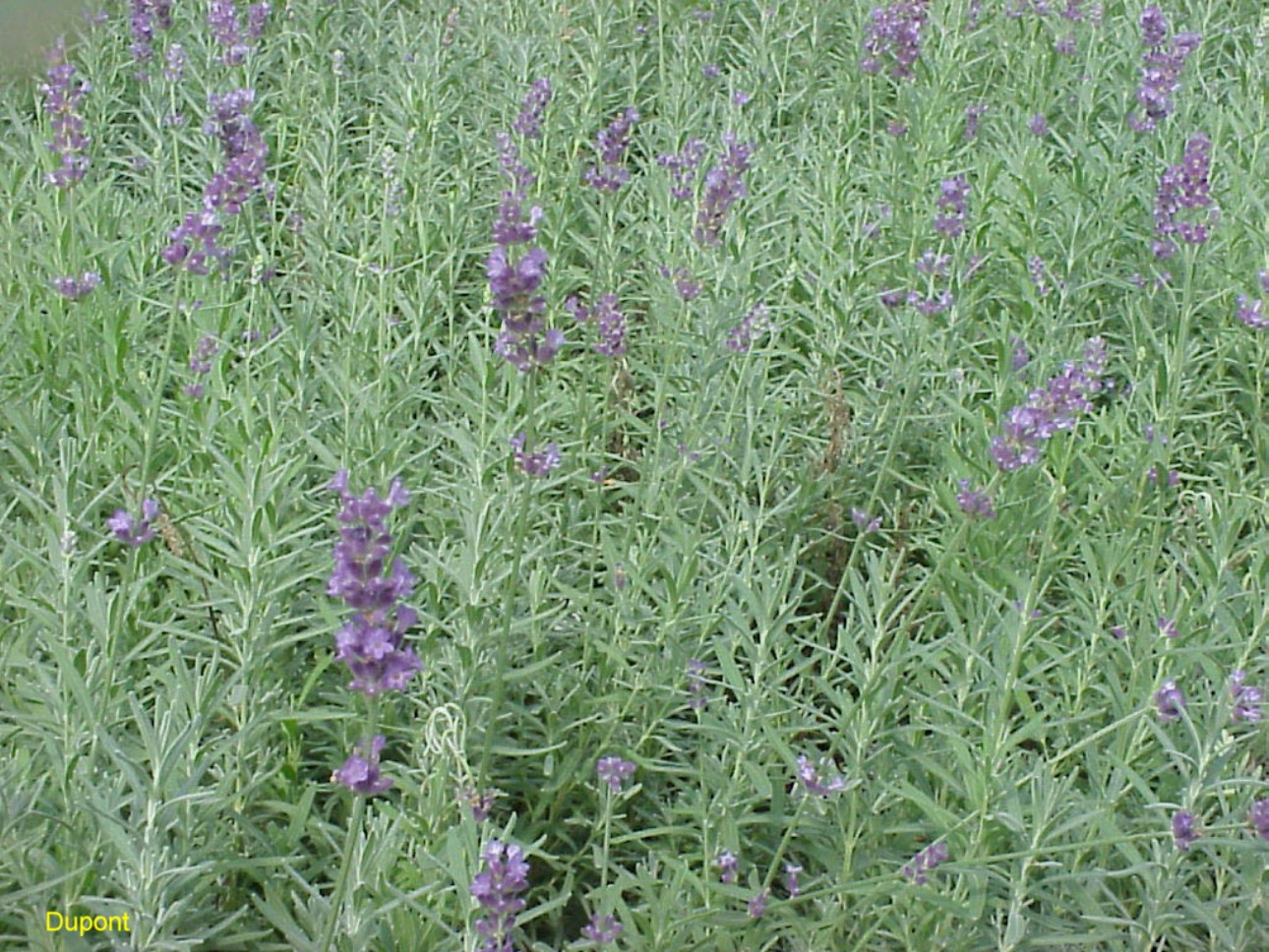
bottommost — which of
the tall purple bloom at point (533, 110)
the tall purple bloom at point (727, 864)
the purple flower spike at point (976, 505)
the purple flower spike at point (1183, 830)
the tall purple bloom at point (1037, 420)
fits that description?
the tall purple bloom at point (727, 864)

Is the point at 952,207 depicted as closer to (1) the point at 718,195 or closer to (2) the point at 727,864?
(1) the point at 718,195

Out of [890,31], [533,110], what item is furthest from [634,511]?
[890,31]

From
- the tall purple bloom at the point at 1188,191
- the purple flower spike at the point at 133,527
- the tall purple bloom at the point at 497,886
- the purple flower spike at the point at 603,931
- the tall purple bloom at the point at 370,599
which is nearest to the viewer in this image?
the tall purple bloom at the point at 370,599

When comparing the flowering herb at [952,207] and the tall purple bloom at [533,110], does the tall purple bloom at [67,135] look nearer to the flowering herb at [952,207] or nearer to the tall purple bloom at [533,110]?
the tall purple bloom at [533,110]

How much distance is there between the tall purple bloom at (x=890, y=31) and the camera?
5.09m

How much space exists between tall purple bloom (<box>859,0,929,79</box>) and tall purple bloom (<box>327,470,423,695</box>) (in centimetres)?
338

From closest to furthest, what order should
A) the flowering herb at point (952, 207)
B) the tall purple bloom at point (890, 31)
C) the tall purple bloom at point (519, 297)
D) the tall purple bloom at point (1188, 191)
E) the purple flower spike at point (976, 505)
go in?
the tall purple bloom at point (519, 297) < the purple flower spike at point (976, 505) < the tall purple bloom at point (1188, 191) < the flowering herb at point (952, 207) < the tall purple bloom at point (890, 31)

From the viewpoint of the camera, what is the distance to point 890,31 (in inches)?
212

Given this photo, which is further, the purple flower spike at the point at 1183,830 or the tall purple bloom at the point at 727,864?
the tall purple bloom at the point at 727,864

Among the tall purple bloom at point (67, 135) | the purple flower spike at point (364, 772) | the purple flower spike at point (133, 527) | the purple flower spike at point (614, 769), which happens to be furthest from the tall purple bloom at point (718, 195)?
the purple flower spike at point (364, 772)

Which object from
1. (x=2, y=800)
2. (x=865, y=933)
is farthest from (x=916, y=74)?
(x=2, y=800)

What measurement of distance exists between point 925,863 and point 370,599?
4.14ft

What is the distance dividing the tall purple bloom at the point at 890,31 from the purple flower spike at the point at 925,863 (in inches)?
116

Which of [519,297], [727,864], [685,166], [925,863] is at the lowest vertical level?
[727,864]
